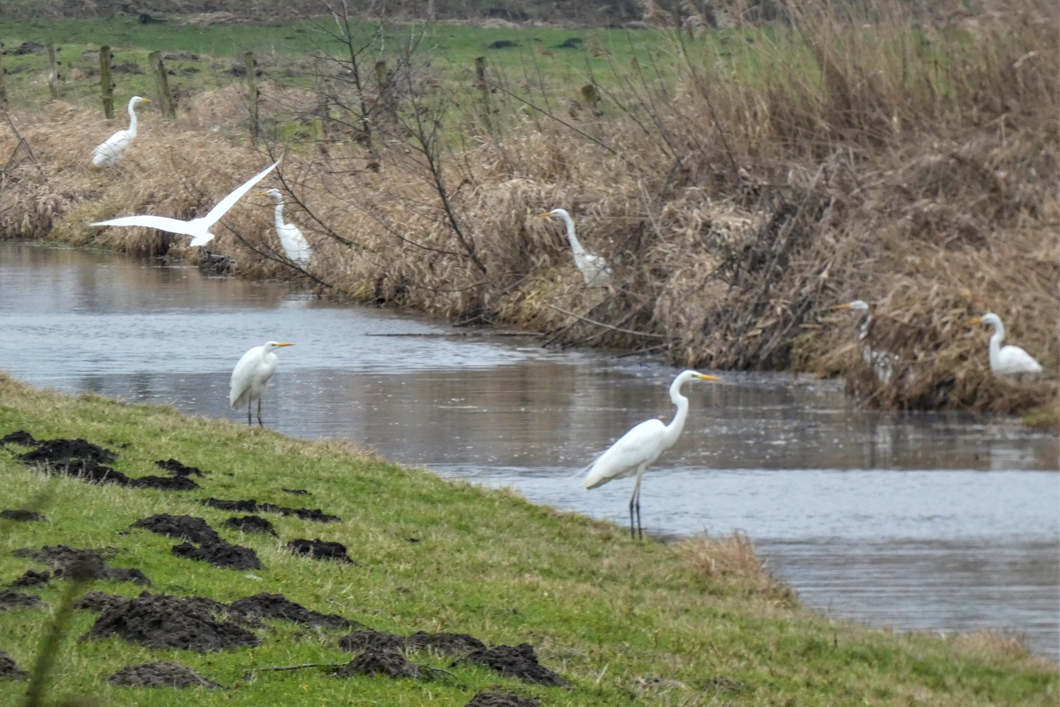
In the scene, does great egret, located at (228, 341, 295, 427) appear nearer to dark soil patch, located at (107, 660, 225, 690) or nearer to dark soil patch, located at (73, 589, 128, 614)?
dark soil patch, located at (73, 589, 128, 614)

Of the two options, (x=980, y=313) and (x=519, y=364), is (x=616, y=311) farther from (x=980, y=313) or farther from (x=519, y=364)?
(x=980, y=313)

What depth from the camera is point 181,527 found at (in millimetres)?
7617

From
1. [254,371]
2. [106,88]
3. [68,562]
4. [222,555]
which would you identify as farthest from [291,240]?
[68,562]

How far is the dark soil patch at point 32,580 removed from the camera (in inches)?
241

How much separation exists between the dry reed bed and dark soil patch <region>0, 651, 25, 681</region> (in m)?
11.5

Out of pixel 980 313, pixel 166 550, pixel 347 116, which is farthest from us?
pixel 347 116

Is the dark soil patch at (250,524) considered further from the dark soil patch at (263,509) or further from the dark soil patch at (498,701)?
the dark soil patch at (498,701)

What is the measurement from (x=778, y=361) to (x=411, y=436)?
208 inches

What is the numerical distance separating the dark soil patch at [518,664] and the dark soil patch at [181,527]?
1827 mm

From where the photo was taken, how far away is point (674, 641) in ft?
24.1

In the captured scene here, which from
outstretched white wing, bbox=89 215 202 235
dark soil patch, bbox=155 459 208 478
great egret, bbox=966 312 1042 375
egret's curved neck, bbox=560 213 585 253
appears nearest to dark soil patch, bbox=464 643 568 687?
dark soil patch, bbox=155 459 208 478

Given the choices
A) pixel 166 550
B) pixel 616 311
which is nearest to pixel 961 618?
pixel 166 550

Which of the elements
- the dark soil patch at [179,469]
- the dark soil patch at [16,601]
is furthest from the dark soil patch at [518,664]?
the dark soil patch at [179,469]

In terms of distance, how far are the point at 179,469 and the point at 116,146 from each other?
2319 centimetres
